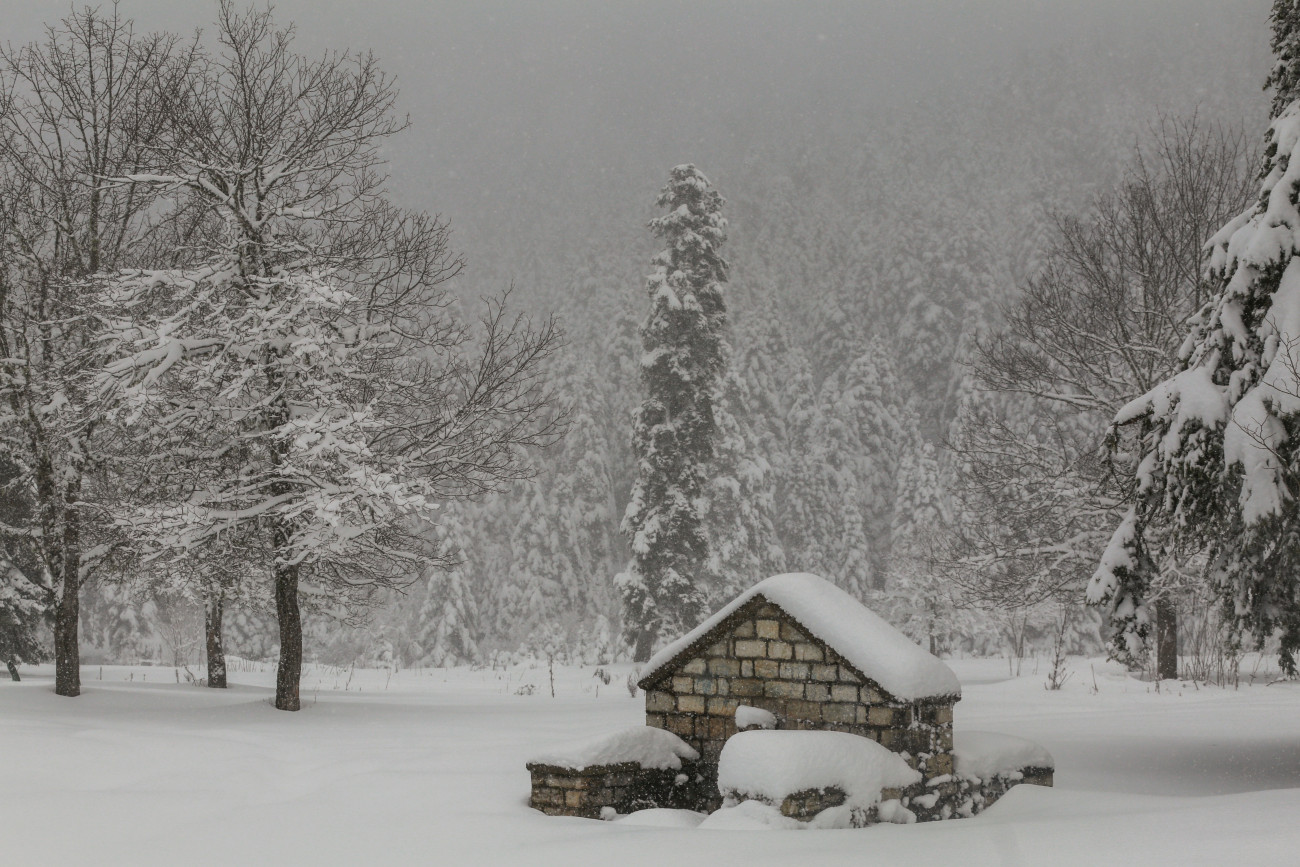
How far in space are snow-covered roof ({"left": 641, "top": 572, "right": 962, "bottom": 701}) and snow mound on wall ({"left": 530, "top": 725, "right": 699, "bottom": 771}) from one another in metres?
0.67

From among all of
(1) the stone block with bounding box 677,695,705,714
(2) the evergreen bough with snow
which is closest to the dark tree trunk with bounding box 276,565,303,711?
(1) the stone block with bounding box 677,695,705,714

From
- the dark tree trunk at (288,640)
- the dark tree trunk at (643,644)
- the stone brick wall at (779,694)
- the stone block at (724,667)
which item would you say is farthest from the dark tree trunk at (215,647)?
the dark tree trunk at (643,644)

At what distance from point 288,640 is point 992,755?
866cm

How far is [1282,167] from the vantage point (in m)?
8.38

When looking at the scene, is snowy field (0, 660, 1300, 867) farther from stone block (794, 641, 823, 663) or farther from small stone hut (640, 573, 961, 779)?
stone block (794, 641, 823, 663)

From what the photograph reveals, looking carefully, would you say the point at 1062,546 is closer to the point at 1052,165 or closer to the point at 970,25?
the point at 1052,165

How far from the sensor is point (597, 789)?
6816mm

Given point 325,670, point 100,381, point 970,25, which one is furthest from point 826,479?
point 970,25

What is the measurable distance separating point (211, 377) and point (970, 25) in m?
128

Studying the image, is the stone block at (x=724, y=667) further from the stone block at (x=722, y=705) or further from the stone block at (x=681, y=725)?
the stone block at (x=681, y=725)

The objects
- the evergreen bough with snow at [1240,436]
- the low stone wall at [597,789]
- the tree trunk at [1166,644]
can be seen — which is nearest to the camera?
the low stone wall at [597,789]

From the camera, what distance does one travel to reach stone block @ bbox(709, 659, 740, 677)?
760 centimetres

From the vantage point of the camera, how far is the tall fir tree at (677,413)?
1051 inches

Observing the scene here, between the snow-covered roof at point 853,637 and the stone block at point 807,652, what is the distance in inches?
5.8
